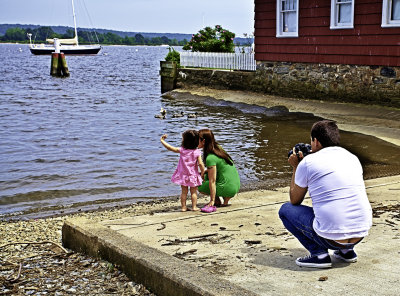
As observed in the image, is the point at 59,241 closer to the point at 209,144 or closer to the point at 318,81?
the point at 209,144

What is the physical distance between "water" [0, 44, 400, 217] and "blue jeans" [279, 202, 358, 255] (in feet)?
Result: 18.9

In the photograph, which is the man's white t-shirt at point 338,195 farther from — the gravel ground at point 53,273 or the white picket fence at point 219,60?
the white picket fence at point 219,60

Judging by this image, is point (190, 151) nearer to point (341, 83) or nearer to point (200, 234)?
point (200, 234)

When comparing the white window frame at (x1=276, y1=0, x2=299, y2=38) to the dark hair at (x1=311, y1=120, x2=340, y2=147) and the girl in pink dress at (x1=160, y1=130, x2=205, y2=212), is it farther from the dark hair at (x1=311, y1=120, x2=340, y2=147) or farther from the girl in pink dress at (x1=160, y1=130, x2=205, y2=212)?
the dark hair at (x1=311, y1=120, x2=340, y2=147)

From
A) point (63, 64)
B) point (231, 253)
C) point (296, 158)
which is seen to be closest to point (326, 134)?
point (296, 158)

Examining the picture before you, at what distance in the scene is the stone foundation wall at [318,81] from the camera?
57.5 ft

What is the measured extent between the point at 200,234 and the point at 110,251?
1093 millimetres

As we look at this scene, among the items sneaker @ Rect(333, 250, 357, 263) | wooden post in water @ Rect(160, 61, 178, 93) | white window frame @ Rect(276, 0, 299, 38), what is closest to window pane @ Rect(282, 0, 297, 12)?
white window frame @ Rect(276, 0, 299, 38)

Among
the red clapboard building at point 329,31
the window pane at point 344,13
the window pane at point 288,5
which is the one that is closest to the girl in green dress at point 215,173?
the red clapboard building at point 329,31

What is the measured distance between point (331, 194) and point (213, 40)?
24.0m

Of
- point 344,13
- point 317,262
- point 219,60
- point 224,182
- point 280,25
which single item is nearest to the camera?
point 317,262

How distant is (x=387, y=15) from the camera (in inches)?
676

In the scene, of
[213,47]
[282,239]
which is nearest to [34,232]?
[282,239]

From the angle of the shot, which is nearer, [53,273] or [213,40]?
[53,273]
